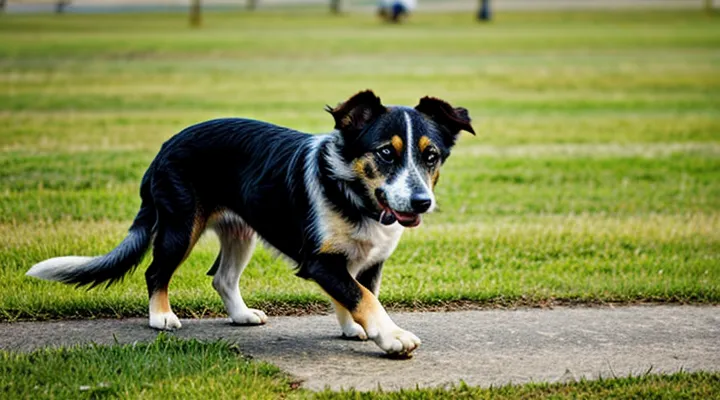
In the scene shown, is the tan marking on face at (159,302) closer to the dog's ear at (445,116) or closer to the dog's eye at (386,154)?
the dog's eye at (386,154)

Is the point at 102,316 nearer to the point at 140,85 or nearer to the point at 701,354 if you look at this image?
the point at 701,354

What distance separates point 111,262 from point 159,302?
43cm

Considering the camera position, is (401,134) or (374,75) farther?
(374,75)

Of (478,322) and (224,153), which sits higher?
(224,153)

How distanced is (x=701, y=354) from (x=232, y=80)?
23.0 metres

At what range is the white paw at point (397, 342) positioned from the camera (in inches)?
226

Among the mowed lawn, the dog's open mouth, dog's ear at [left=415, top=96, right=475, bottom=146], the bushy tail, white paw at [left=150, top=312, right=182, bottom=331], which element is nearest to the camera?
the dog's open mouth

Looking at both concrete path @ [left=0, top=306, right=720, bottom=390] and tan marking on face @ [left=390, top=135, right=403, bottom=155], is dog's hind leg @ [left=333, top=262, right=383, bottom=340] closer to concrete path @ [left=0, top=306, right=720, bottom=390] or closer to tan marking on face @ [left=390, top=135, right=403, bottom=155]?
concrete path @ [left=0, top=306, right=720, bottom=390]

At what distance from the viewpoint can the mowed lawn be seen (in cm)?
766

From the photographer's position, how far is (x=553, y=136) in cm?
1775

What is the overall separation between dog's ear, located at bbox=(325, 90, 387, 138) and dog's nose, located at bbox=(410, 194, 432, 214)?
0.58 metres

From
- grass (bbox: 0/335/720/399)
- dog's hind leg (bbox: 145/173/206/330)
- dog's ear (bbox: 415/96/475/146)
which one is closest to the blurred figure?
dog's hind leg (bbox: 145/173/206/330)

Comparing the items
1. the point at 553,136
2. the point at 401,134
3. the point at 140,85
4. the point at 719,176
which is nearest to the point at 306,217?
the point at 401,134

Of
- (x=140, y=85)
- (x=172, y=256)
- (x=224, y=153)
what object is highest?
(x=224, y=153)
